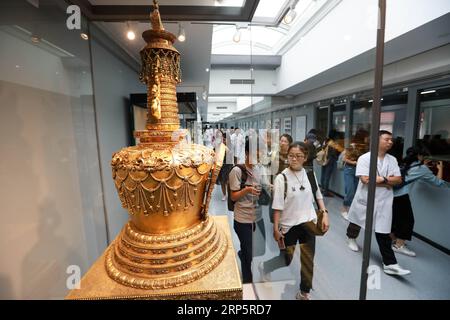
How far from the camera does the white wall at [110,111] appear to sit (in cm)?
145

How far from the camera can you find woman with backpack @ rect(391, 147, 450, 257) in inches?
54.1

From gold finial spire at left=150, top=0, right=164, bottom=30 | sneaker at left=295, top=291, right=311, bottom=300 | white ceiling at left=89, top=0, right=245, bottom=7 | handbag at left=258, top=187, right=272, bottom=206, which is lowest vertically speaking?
sneaker at left=295, top=291, right=311, bottom=300

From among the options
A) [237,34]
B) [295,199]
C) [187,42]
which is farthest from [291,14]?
[295,199]

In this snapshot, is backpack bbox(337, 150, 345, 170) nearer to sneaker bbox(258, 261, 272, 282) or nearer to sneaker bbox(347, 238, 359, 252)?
sneaker bbox(347, 238, 359, 252)

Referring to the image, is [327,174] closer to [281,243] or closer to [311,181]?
[311,181]

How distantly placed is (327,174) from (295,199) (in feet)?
0.88

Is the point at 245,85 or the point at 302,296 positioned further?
the point at 245,85

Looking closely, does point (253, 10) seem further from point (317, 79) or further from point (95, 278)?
point (95, 278)

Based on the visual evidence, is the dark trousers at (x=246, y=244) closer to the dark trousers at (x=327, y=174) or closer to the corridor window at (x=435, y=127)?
the dark trousers at (x=327, y=174)

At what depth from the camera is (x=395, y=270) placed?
144cm

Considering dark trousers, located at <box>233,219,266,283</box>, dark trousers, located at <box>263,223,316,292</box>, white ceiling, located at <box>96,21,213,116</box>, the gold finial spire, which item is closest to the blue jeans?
dark trousers, located at <box>263,223,316,292</box>

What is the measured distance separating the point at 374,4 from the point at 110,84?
1841 millimetres

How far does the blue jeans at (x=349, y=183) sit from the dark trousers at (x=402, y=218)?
601mm

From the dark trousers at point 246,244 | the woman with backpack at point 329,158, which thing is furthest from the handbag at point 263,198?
the woman with backpack at point 329,158
